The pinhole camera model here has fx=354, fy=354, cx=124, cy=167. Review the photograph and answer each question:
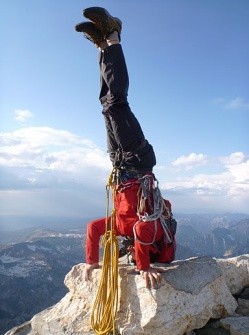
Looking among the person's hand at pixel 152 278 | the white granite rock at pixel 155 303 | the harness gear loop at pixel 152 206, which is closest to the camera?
the white granite rock at pixel 155 303

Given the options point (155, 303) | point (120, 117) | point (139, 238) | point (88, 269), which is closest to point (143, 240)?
point (139, 238)

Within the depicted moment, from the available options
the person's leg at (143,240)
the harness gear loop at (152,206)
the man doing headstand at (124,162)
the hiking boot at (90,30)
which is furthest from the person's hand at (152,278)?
the hiking boot at (90,30)

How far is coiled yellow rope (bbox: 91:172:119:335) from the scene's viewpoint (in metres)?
6.08

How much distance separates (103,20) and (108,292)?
483cm

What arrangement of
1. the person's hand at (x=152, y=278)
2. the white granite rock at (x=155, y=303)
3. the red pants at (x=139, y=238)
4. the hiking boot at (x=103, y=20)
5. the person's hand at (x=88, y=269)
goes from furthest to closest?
the person's hand at (x=88, y=269) → the red pants at (x=139, y=238) → the person's hand at (x=152, y=278) → the white granite rock at (x=155, y=303) → the hiking boot at (x=103, y=20)

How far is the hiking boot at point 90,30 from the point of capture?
6.19 m

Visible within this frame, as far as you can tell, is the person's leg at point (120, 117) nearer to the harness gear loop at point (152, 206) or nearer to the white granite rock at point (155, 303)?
the harness gear loop at point (152, 206)

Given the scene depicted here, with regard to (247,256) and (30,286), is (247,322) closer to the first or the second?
(247,256)

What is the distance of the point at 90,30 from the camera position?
6.19m

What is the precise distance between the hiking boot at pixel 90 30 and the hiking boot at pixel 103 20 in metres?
0.09

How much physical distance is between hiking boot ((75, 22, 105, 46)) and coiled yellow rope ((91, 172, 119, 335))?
3.06 metres

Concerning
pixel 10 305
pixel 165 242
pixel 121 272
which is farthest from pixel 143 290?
pixel 10 305

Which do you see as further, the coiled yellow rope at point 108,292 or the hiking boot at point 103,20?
the coiled yellow rope at point 108,292

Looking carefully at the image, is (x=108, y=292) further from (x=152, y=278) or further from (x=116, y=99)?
(x=116, y=99)
